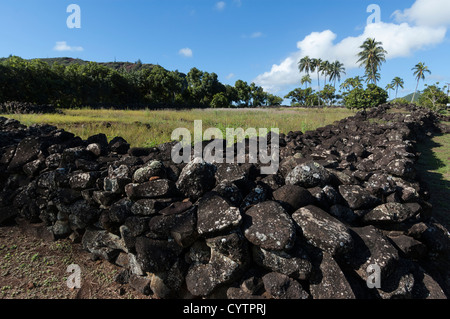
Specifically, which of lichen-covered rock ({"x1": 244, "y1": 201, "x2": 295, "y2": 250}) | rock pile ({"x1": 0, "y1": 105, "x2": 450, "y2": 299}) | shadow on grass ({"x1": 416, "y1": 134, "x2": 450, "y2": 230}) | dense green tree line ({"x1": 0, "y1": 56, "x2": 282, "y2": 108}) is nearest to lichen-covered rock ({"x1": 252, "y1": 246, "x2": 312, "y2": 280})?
rock pile ({"x1": 0, "y1": 105, "x2": 450, "y2": 299})

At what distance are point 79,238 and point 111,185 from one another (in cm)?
112

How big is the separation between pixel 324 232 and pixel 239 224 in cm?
73

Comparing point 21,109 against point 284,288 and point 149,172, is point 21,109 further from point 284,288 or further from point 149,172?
point 284,288

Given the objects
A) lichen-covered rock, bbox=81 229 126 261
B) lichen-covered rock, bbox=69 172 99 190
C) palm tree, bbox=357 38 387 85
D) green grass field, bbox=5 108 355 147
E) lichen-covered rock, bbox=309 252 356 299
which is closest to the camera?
lichen-covered rock, bbox=309 252 356 299

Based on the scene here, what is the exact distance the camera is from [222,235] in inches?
81.5

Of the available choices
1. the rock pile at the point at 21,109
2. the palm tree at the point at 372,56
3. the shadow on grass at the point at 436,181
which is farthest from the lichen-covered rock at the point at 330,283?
the palm tree at the point at 372,56

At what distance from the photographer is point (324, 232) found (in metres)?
2.03

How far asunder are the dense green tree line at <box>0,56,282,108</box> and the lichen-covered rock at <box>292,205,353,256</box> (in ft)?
98.0

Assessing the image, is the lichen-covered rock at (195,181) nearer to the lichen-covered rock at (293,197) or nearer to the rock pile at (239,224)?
the rock pile at (239,224)

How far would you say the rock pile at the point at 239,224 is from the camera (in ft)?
6.47

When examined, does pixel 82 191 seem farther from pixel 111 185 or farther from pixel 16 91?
pixel 16 91

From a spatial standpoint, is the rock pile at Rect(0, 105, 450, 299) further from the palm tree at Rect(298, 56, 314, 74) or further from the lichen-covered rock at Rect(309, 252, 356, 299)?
the palm tree at Rect(298, 56, 314, 74)

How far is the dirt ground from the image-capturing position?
8.12 feet
